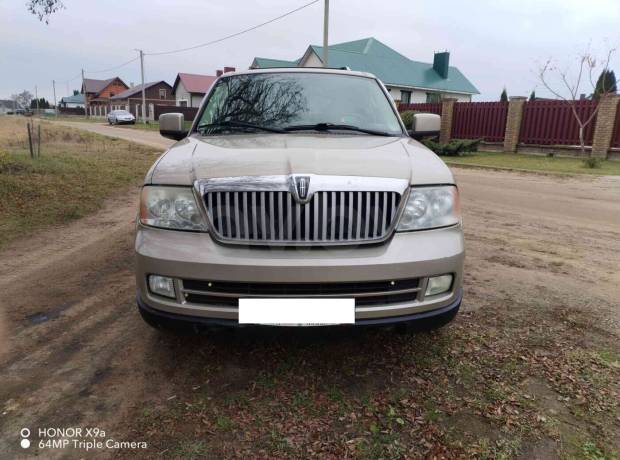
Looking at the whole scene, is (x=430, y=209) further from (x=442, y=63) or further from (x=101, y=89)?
(x=101, y=89)

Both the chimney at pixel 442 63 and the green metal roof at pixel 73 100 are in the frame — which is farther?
the green metal roof at pixel 73 100

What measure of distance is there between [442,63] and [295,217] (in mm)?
41734

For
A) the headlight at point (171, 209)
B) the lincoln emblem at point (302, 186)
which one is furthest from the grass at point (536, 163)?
the headlight at point (171, 209)

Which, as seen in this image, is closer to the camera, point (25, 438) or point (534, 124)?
point (25, 438)

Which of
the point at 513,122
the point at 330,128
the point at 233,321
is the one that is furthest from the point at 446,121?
the point at 233,321

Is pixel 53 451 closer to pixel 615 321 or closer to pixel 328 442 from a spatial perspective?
pixel 328 442

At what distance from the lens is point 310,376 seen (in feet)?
8.72

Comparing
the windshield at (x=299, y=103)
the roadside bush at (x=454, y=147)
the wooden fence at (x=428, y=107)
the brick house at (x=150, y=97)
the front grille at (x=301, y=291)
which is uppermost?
the brick house at (x=150, y=97)

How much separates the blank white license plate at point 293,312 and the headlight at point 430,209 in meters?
0.55

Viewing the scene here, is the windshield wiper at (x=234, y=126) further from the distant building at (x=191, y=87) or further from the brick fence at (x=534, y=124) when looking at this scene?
the distant building at (x=191, y=87)

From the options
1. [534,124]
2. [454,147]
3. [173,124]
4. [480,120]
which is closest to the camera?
[173,124]

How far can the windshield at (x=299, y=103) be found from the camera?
3.43m

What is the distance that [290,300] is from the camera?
7.44 ft

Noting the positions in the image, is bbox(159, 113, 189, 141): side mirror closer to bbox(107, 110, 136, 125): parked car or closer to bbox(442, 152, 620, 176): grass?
bbox(442, 152, 620, 176): grass
